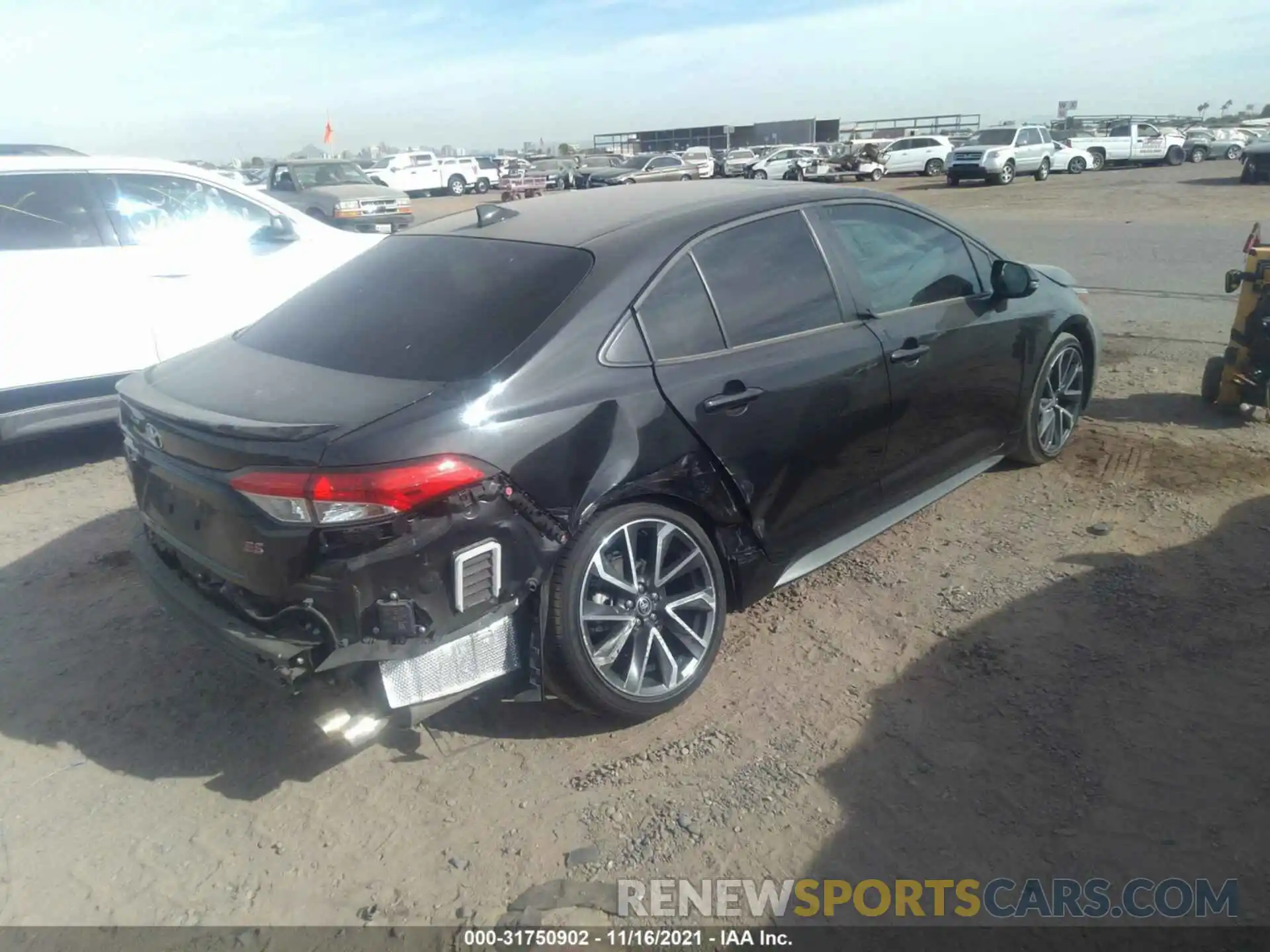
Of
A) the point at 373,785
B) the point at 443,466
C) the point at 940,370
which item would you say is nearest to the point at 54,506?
the point at 373,785

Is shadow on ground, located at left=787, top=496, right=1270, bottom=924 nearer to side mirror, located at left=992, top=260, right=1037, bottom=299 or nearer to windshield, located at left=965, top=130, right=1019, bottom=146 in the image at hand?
side mirror, located at left=992, top=260, right=1037, bottom=299

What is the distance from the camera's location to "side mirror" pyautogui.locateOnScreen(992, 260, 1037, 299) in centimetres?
442

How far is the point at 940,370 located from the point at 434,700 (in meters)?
2.58

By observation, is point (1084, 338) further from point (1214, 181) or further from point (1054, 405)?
point (1214, 181)

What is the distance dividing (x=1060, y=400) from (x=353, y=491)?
4.07 meters

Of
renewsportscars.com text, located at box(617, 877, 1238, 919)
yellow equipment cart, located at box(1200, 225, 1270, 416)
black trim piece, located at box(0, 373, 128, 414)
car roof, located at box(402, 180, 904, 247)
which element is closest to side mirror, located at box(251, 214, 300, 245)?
black trim piece, located at box(0, 373, 128, 414)

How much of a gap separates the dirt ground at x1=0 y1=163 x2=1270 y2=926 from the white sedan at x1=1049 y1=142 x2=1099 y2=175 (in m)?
33.7

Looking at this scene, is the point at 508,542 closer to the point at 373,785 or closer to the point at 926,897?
the point at 373,785

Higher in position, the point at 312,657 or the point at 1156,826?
the point at 312,657

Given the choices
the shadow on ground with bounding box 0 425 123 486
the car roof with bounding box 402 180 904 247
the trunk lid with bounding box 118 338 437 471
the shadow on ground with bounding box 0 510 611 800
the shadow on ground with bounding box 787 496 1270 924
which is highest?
the car roof with bounding box 402 180 904 247

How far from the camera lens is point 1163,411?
238 inches

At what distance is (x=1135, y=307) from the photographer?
30.1 ft

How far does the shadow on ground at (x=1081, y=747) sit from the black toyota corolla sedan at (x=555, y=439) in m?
0.71

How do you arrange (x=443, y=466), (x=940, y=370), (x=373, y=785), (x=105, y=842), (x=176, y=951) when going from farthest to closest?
1. (x=940, y=370)
2. (x=373, y=785)
3. (x=105, y=842)
4. (x=443, y=466)
5. (x=176, y=951)
